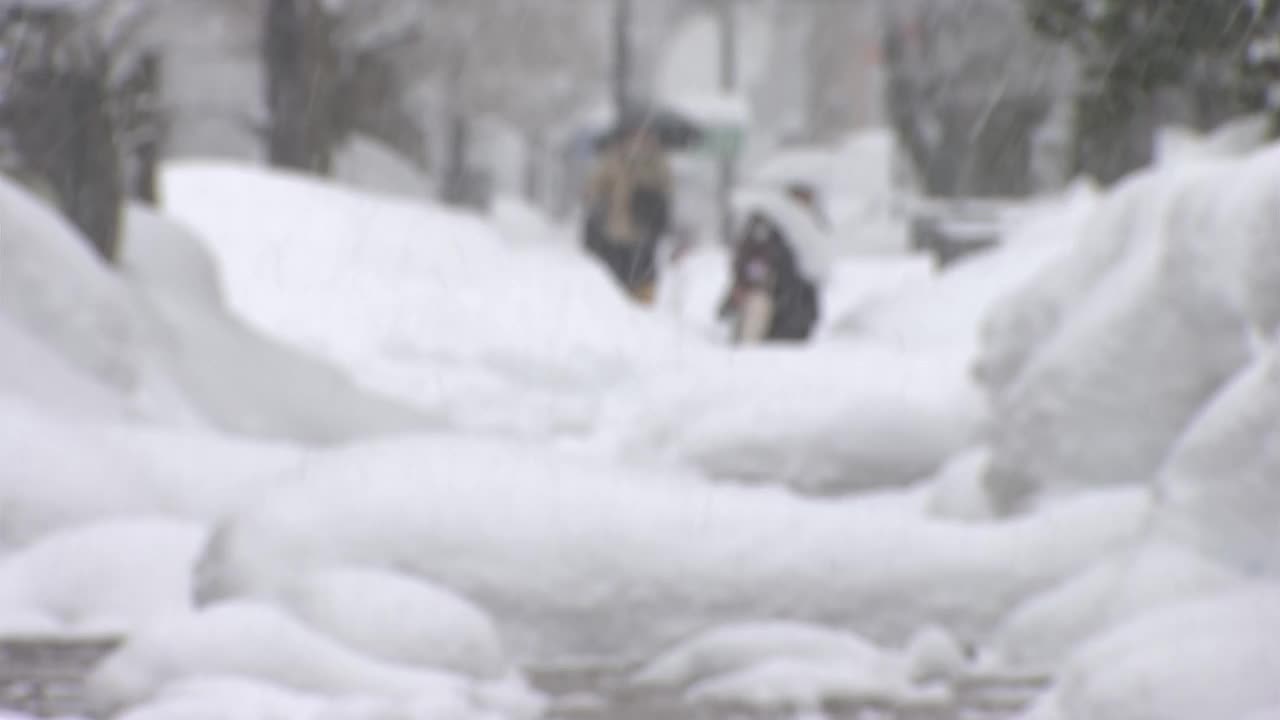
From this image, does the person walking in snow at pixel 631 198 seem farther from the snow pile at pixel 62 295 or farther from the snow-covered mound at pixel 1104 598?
the snow-covered mound at pixel 1104 598

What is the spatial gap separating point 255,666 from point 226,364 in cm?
513

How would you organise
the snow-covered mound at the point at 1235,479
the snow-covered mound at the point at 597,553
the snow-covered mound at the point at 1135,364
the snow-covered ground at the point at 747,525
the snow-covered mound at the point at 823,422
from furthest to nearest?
the snow-covered mound at the point at 823,422, the snow-covered mound at the point at 1135,364, the snow-covered mound at the point at 597,553, the snow-covered ground at the point at 747,525, the snow-covered mound at the point at 1235,479

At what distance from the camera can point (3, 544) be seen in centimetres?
574

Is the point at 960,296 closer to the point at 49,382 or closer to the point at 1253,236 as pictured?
the point at 49,382

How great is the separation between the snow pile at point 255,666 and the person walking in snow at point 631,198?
35.4ft

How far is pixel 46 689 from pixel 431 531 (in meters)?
0.83

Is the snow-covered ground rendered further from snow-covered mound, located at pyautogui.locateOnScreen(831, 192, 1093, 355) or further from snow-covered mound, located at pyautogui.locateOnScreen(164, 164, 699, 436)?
snow-covered mound, located at pyautogui.locateOnScreen(164, 164, 699, 436)

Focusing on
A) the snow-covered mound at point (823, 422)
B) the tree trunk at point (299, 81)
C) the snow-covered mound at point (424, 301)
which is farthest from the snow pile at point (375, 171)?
the snow-covered mound at point (823, 422)

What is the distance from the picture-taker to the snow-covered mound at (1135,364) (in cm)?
505

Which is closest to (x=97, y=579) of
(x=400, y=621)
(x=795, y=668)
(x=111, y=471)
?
(x=111, y=471)

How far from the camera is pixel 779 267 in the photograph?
12523 mm

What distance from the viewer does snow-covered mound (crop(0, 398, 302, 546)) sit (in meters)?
5.91

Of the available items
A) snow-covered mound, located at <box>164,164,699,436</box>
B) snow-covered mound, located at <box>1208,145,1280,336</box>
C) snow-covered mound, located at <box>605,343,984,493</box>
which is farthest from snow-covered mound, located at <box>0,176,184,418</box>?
snow-covered mound, located at <box>1208,145,1280,336</box>

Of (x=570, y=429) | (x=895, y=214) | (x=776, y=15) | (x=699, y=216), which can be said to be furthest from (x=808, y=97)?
(x=570, y=429)
